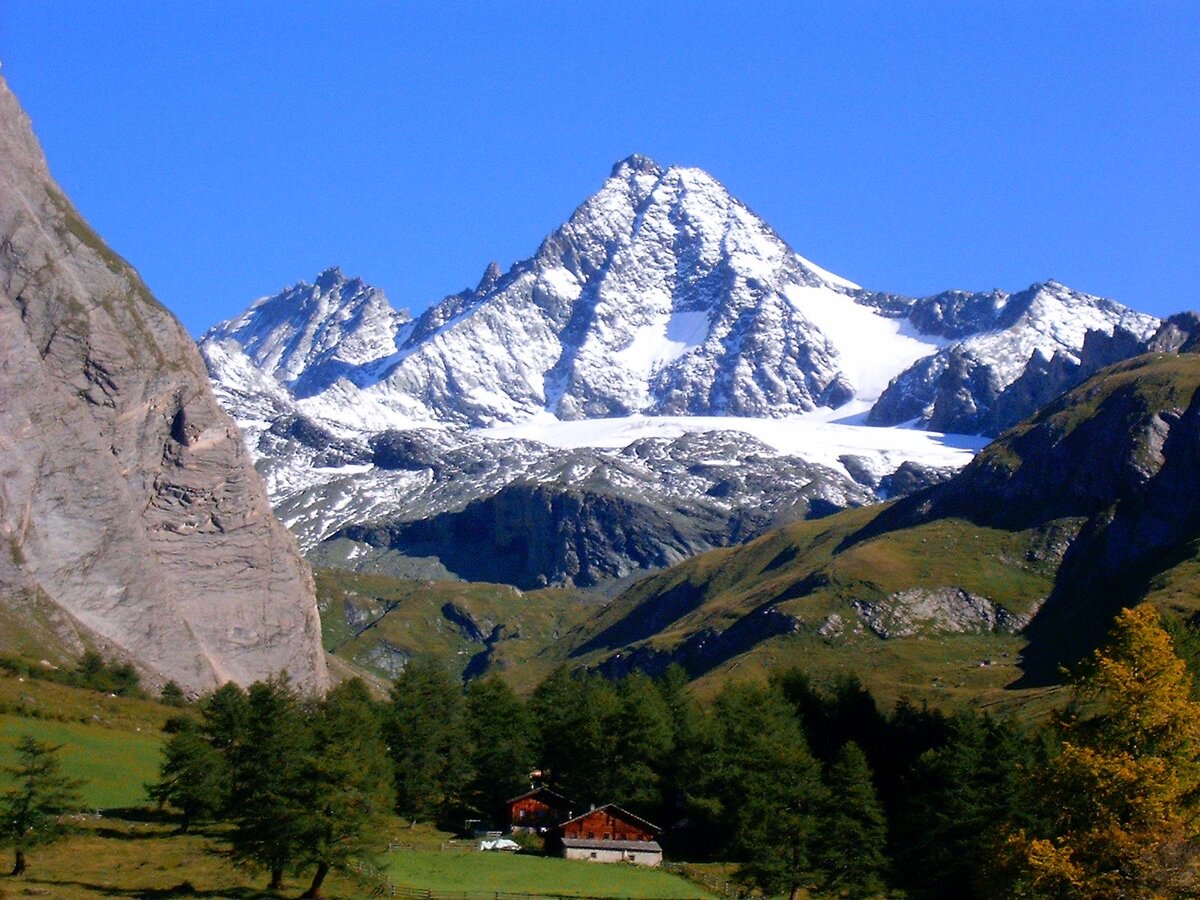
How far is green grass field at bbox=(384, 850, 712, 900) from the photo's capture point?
88.2 m

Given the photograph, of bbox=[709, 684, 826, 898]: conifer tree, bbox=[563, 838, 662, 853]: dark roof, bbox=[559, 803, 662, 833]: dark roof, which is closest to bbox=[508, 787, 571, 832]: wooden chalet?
bbox=[559, 803, 662, 833]: dark roof

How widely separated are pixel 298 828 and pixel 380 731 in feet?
165

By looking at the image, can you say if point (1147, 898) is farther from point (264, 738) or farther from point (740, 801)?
point (264, 738)

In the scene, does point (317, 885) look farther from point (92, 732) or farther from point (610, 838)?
point (92, 732)

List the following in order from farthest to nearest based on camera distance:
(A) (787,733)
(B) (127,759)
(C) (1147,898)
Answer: (B) (127,759)
(A) (787,733)
(C) (1147,898)

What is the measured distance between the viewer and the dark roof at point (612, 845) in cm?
10888

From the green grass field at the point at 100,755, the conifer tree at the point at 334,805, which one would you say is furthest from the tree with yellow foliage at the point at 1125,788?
the green grass field at the point at 100,755

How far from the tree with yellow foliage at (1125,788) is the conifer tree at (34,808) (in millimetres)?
61129

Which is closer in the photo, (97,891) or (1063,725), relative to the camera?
(1063,725)

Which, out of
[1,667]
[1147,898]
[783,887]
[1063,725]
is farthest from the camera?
[1,667]

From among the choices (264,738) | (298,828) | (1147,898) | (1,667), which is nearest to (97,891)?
(298,828)

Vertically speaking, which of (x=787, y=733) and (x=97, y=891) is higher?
(x=787, y=733)

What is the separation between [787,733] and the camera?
377ft

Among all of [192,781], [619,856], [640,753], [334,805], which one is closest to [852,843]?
[619,856]
